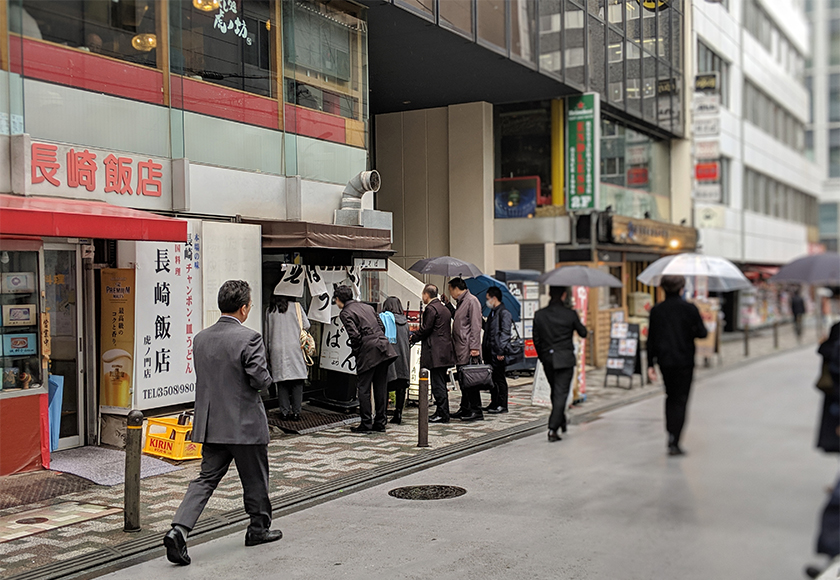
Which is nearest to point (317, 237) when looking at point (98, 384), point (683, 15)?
point (98, 384)

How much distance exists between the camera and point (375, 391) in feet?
34.7

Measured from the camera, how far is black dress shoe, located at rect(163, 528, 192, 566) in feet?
17.5

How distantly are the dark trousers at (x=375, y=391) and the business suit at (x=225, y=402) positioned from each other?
463 centimetres

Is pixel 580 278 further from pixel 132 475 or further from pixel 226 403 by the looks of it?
pixel 132 475

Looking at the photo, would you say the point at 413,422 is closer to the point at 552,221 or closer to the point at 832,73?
the point at 552,221

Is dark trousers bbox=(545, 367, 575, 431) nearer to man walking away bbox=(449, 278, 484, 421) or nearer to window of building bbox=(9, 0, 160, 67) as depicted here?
man walking away bbox=(449, 278, 484, 421)

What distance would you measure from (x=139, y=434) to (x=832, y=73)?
572cm

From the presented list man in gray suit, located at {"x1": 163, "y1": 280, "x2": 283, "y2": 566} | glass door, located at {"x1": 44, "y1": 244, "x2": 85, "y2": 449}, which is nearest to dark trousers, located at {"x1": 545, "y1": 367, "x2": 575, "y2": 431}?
man in gray suit, located at {"x1": 163, "y1": 280, "x2": 283, "y2": 566}

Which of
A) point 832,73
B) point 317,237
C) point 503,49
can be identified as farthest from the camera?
point 503,49

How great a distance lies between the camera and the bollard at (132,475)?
20.3 ft

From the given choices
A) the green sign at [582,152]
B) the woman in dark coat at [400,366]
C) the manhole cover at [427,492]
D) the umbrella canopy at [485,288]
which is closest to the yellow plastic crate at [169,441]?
the manhole cover at [427,492]

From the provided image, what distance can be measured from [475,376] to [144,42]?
6.16 metres

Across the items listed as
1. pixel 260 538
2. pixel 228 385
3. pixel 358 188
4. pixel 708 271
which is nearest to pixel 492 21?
pixel 358 188

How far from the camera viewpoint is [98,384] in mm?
9469
